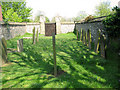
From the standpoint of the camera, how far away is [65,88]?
10.3ft

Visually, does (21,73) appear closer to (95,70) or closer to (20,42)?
(95,70)

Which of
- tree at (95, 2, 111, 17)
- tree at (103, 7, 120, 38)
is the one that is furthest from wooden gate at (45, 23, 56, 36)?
tree at (95, 2, 111, 17)

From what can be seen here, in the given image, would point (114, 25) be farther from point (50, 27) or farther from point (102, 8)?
point (102, 8)

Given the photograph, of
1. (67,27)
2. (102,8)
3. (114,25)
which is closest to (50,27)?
(67,27)

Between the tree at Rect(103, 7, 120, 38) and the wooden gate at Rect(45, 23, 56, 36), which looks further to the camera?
the wooden gate at Rect(45, 23, 56, 36)

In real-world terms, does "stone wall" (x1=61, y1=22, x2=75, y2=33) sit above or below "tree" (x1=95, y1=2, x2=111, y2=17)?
below

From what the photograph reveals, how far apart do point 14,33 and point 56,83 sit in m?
14.1

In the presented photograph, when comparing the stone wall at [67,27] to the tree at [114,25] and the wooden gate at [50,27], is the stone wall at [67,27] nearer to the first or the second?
the wooden gate at [50,27]

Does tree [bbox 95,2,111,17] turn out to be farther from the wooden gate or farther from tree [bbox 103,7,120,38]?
tree [bbox 103,7,120,38]

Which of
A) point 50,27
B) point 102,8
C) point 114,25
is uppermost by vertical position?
point 102,8

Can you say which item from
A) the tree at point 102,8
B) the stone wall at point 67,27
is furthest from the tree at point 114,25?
the tree at point 102,8

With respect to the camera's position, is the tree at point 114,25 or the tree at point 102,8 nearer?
the tree at point 114,25

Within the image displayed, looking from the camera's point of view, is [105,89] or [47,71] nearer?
[105,89]

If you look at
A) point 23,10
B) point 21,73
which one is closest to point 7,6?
point 23,10
